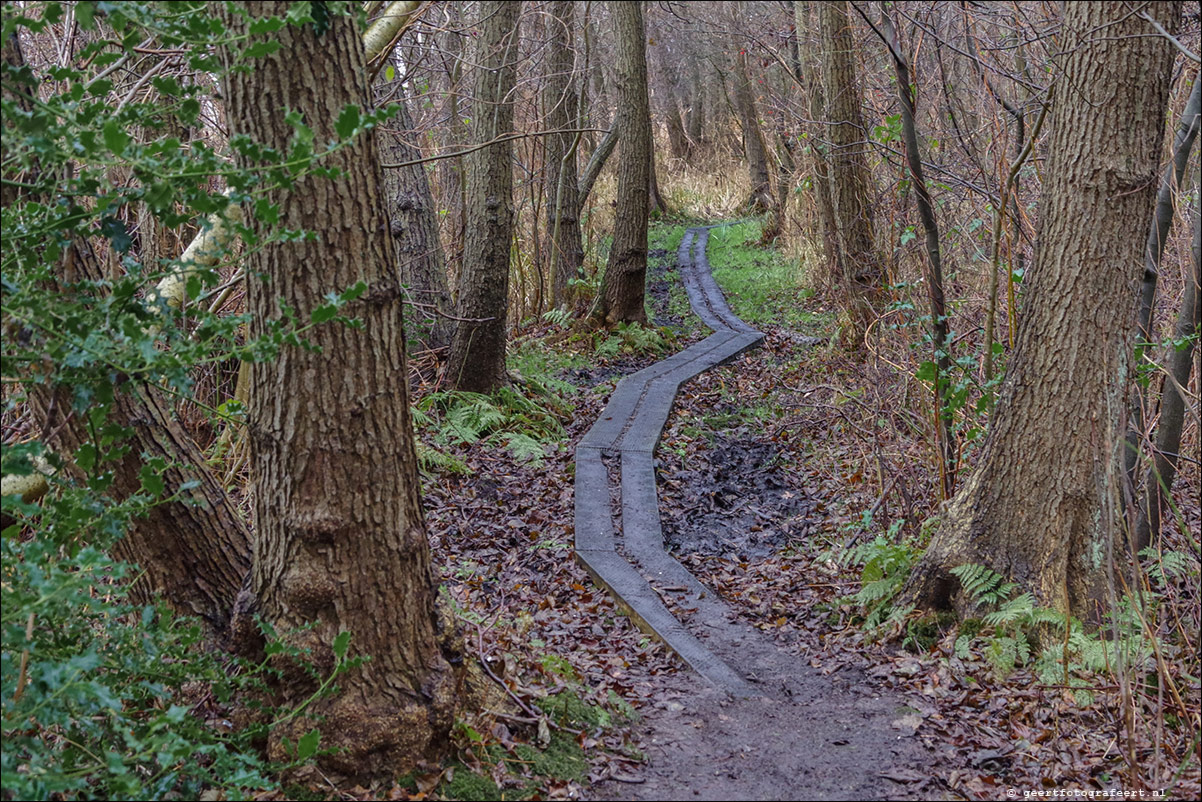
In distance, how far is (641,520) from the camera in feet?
23.2

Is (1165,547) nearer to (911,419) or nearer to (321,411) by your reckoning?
(911,419)

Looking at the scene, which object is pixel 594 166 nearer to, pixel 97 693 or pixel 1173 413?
pixel 1173 413

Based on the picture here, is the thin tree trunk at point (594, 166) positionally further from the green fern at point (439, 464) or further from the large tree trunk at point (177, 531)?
the large tree trunk at point (177, 531)

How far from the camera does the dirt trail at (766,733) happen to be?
3762 millimetres

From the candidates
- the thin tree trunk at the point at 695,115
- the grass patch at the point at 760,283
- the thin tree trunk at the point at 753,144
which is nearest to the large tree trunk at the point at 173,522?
the grass patch at the point at 760,283

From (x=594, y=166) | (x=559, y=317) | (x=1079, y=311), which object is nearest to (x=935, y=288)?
(x=1079, y=311)

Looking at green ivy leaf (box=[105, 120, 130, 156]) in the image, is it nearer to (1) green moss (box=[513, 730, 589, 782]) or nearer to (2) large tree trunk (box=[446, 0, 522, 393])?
(1) green moss (box=[513, 730, 589, 782])

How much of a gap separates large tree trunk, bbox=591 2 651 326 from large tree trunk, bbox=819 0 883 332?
2547 mm

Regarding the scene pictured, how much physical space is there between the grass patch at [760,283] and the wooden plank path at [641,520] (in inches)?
89.7

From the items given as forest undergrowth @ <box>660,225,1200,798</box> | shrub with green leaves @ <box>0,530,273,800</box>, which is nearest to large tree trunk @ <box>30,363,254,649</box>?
shrub with green leaves @ <box>0,530,273,800</box>

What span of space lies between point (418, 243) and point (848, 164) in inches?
202

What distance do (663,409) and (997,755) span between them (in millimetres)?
5750

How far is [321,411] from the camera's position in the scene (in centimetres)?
320

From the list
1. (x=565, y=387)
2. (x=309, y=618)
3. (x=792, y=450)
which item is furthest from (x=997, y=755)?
(x=565, y=387)
